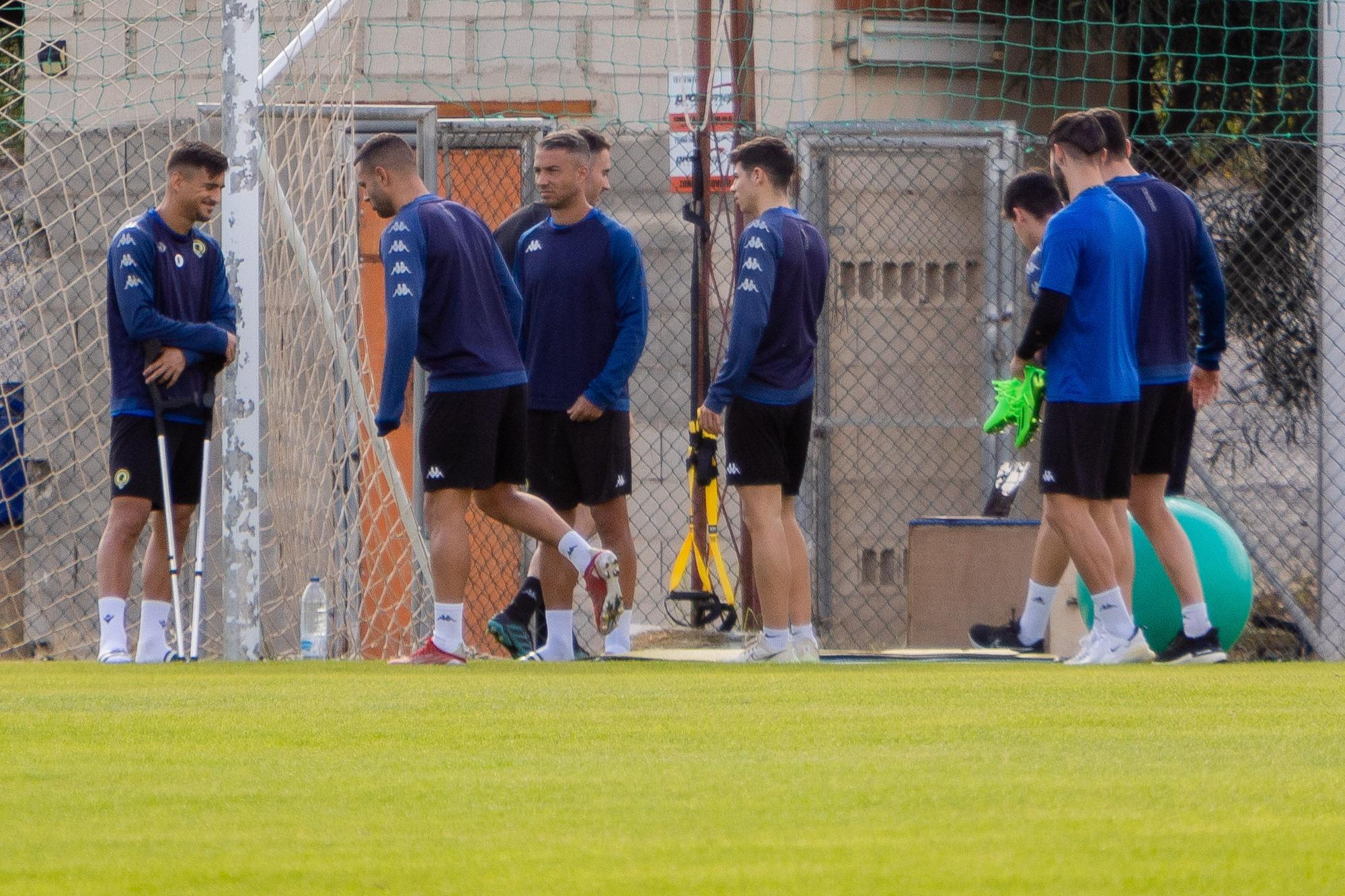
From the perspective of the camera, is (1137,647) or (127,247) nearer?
(1137,647)

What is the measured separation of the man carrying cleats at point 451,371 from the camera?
6.88 m

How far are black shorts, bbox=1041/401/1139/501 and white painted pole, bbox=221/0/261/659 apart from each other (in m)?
3.13

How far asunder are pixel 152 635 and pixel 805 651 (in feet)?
8.29

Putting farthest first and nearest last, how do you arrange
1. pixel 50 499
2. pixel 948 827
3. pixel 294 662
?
1. pixel 50 499
2. pixel 294 662
3. pixel 948 827

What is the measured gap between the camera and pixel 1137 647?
693 centimetres

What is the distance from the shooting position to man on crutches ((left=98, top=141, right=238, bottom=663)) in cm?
755

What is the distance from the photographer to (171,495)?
25.1 ft

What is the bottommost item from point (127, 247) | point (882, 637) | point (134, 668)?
point (882, 637)

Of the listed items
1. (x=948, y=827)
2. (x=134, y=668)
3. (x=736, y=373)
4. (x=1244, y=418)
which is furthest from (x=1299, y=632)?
(x=948, y=827)

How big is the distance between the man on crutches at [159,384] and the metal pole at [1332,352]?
16.2 ft

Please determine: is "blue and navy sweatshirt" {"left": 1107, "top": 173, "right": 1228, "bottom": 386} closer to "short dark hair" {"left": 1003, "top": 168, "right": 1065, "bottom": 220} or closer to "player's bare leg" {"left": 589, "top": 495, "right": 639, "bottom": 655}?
"short dark hair" {"left": 1003, "top": 168, "right": 1065, "bottom": 220}

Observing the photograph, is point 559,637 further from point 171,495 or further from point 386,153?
point 386,153

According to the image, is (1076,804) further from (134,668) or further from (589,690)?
(134,668)

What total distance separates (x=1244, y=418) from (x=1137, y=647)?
4190mm
